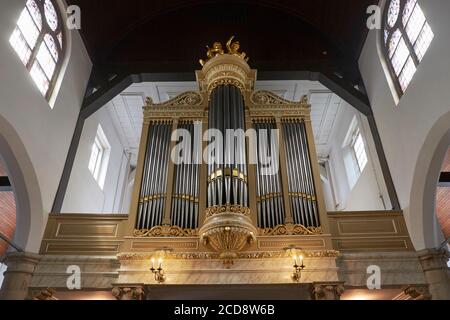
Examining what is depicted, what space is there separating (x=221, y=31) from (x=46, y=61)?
412 cm

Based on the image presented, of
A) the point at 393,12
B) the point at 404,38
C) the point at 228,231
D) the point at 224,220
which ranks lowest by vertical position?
the point at 228,231

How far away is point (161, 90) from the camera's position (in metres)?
10.3

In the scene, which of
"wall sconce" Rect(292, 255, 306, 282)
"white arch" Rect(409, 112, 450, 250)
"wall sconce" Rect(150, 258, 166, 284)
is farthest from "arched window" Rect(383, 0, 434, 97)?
"wall sconce" Rect(150, 258, 166, 284)

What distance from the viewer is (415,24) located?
21.3 feet

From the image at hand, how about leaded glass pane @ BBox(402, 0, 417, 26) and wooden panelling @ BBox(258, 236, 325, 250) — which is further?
leaded glass pane @ BBox(402, 0, 417, 26)

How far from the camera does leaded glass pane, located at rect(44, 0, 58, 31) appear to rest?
285 inches

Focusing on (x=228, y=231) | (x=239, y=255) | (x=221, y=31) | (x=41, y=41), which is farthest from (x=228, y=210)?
(x=221, y=31)

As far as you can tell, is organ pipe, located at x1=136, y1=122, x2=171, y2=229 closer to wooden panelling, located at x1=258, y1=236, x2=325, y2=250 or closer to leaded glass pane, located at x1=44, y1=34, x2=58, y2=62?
wooden panelling, located at x1=258, y1=236, x2=325, y2=250

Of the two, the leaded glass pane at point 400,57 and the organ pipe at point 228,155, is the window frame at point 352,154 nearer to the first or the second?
the leaded glass pane at point 400,57

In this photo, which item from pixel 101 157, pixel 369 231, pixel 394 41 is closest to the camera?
pixel 369 231

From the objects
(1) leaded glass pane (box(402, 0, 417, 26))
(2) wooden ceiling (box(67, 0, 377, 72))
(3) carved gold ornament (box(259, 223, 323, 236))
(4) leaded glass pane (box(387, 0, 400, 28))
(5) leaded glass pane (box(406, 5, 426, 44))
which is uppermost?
(2) wooden ceiling (box(67, 0, 377, 72))

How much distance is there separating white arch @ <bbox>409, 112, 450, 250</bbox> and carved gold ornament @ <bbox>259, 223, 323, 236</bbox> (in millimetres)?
1640

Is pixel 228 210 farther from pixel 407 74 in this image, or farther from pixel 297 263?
pixel 407 74
